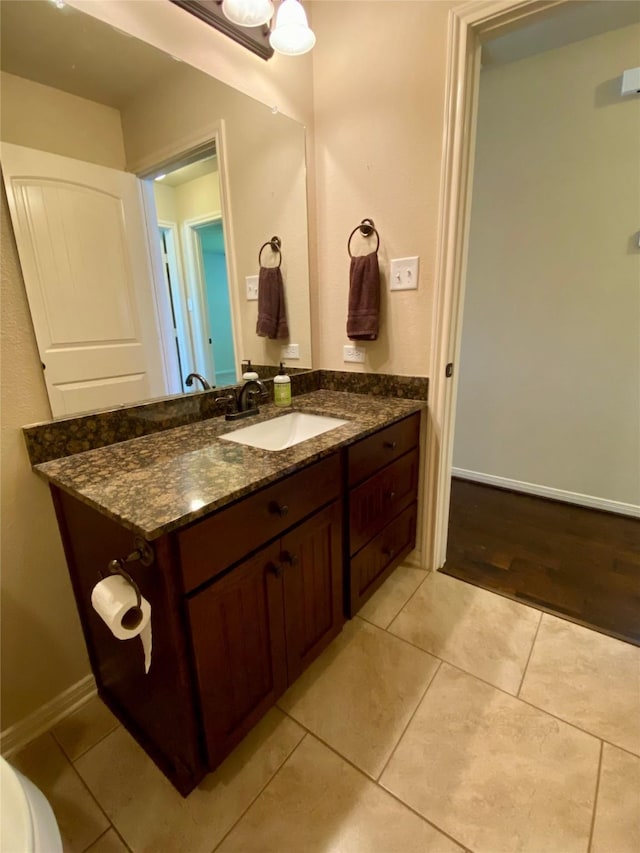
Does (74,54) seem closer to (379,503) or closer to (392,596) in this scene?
(379,503)

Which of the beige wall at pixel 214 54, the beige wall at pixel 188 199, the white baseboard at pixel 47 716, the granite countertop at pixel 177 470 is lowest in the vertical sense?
the white baseboard at pixel 47 716

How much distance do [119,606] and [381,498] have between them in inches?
40.2

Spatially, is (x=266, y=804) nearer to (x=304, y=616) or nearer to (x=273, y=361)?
(x=304, y=616)

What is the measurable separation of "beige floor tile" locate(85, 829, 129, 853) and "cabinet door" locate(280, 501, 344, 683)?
53cm

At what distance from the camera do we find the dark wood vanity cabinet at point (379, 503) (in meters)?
1.41

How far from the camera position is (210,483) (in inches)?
37.3

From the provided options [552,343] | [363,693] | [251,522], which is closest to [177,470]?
[251,522]

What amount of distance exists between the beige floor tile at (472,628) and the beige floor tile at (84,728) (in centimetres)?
103

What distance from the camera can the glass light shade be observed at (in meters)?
1.26

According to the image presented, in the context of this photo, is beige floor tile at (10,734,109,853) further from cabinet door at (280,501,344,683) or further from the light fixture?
the light fixture

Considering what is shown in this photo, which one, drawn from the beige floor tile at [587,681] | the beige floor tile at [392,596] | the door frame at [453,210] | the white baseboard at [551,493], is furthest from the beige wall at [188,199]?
the white baseboard at [551,493]

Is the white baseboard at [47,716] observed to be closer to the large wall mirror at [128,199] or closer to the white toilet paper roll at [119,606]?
the white toilet paper roll at [119,606]

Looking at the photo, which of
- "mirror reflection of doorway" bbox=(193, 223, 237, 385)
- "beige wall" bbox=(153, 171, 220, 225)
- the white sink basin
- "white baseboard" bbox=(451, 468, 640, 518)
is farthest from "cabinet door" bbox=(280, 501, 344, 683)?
"white baseboard" bbox=(451, 468, 640, 518)

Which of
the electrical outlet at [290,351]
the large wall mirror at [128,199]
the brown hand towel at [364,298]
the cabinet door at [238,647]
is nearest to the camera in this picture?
the cabinet door at [238,647]
